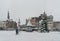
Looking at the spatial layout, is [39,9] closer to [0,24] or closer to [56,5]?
[56,5]

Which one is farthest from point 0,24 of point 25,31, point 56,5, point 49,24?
point 56,5

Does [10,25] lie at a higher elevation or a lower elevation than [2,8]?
lower

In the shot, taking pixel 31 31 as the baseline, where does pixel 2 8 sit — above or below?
above

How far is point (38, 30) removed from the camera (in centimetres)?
115

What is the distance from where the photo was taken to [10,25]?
114cm
